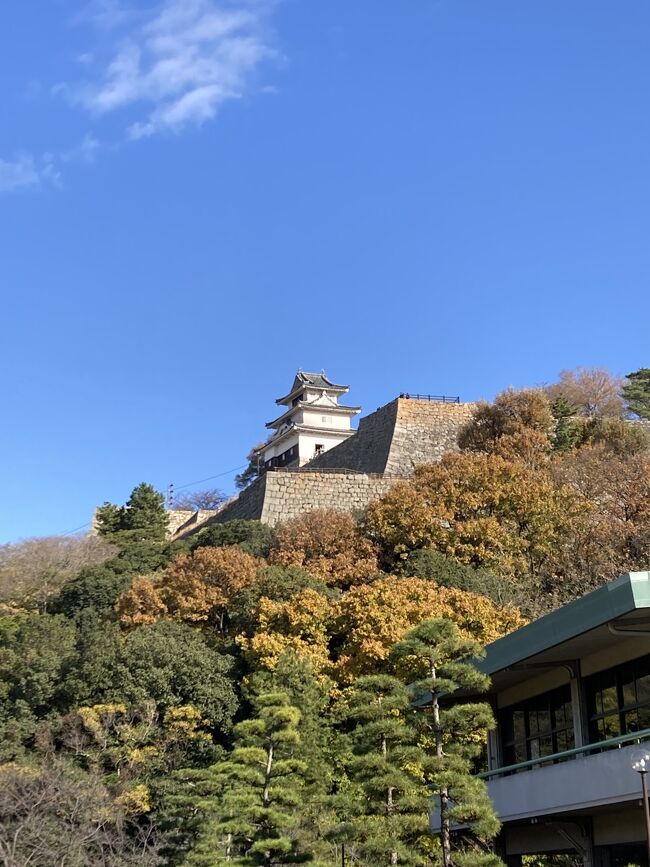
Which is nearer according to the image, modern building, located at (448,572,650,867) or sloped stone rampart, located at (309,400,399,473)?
modern building, located at (448,572,650,867)

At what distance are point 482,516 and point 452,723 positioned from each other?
15.9 metres

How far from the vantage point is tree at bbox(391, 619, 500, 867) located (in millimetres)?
11617

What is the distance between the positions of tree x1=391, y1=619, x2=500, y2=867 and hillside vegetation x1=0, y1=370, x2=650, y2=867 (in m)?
0.03

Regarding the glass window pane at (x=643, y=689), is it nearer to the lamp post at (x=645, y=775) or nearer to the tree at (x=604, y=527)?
the lamp post at (x=645, y=775)

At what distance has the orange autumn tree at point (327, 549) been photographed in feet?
86.4

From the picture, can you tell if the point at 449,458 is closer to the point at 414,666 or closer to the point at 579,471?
the point at 579,471

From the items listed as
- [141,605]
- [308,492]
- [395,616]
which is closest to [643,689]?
[395,616]

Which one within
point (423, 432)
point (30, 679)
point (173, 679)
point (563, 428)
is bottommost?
point (173, 679)

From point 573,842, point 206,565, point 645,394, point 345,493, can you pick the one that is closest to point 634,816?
point 573,842

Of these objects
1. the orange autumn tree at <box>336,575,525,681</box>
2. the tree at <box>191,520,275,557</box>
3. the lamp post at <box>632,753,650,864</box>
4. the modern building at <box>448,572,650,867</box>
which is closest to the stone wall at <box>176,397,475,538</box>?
the tree at <box>191,520,275,557</box>

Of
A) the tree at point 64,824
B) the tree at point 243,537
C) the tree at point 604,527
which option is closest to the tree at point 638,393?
the tree at point 604,527

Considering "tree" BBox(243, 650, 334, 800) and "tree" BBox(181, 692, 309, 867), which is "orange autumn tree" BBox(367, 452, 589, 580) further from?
"tree" BBox(181, 692, 309, 867)

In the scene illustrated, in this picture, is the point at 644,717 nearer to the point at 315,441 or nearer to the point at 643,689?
the point at 643,689

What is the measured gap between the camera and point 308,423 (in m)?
54.7
